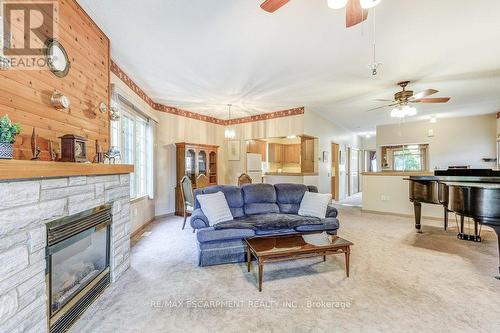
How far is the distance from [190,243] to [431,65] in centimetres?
438

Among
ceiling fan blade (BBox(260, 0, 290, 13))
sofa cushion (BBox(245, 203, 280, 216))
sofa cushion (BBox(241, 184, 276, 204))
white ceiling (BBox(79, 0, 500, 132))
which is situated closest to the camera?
ceiling fan blade (BBox(260, 0, 290, 13))

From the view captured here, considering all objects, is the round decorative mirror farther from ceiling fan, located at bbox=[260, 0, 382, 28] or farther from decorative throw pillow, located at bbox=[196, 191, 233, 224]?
decorative throw pillow, located at bbox=[196, 191, 233, 224]

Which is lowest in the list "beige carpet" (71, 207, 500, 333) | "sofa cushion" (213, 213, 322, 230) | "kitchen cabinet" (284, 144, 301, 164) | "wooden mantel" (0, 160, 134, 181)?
"beige carpet" (71, 207, 500, 333)

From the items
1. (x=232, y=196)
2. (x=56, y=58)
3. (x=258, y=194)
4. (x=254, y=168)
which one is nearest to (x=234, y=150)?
(x=254, y=168)

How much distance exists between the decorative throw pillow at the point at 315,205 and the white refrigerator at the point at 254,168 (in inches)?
116

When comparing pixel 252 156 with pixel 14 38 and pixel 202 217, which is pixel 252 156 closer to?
pixel 202 217

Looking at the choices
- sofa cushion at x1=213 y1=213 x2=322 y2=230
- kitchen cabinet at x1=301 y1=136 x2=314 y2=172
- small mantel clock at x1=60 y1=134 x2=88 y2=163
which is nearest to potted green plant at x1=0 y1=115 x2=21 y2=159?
small mantel clock at x1=60 y1=134 x2=88 y2=163

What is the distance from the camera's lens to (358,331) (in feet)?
5.44

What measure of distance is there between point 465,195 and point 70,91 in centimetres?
425

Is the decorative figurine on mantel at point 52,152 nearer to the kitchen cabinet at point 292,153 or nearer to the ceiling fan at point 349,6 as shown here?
the ceiling fan at point 349,6

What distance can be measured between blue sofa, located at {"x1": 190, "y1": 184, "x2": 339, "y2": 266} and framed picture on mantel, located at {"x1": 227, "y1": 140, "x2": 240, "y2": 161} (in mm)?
2980

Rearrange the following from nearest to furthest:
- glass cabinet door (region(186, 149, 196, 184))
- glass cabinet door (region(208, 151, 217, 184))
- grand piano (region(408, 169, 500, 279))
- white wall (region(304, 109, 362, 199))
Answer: grand piano (region(408, 169, 500, 279)) → glass cabinet door (region(186, 149, 196, 184)) → white wall (region(304, 109, 362, 199)) → glass cabinet door (region(208, 151, 217, 184))

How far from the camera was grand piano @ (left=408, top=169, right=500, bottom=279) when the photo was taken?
2.37 metres

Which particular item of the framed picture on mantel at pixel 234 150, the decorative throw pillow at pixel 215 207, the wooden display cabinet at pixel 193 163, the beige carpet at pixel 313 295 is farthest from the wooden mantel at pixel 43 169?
the framed picture on mantel at pixel 234 150
